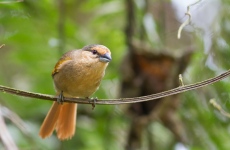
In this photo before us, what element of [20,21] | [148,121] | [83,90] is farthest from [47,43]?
[83,90]

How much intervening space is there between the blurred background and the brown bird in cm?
50

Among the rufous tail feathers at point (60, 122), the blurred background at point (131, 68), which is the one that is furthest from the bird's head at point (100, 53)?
the blurred background at point (131, 68)

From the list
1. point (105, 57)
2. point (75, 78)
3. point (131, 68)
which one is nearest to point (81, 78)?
point (75, 78)

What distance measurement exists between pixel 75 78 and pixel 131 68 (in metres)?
0.94

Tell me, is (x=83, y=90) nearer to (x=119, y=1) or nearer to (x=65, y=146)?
(x=65, y=146)

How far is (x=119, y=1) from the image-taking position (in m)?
4.56

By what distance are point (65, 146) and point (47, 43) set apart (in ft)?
2.70

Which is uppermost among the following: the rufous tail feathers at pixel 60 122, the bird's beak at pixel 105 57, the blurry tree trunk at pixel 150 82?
the blurry tree trunk at pixel 150 82

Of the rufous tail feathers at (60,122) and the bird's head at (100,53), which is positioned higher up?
the bird's head at (100,53)

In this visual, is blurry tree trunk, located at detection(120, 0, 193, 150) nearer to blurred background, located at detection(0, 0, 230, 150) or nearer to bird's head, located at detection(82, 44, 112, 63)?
blurred background, located at detection(0, 0, 230, 150)

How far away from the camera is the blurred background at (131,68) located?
370 centimetres

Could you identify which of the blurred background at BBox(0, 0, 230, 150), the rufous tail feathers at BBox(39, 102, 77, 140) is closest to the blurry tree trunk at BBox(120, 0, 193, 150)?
the blurred background at BBox(0, 0, 230, 150)

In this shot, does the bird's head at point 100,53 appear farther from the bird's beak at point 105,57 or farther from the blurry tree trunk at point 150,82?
the blurry tree trunk at point 150,82

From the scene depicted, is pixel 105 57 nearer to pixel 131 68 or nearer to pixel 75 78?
pixel 75 78
